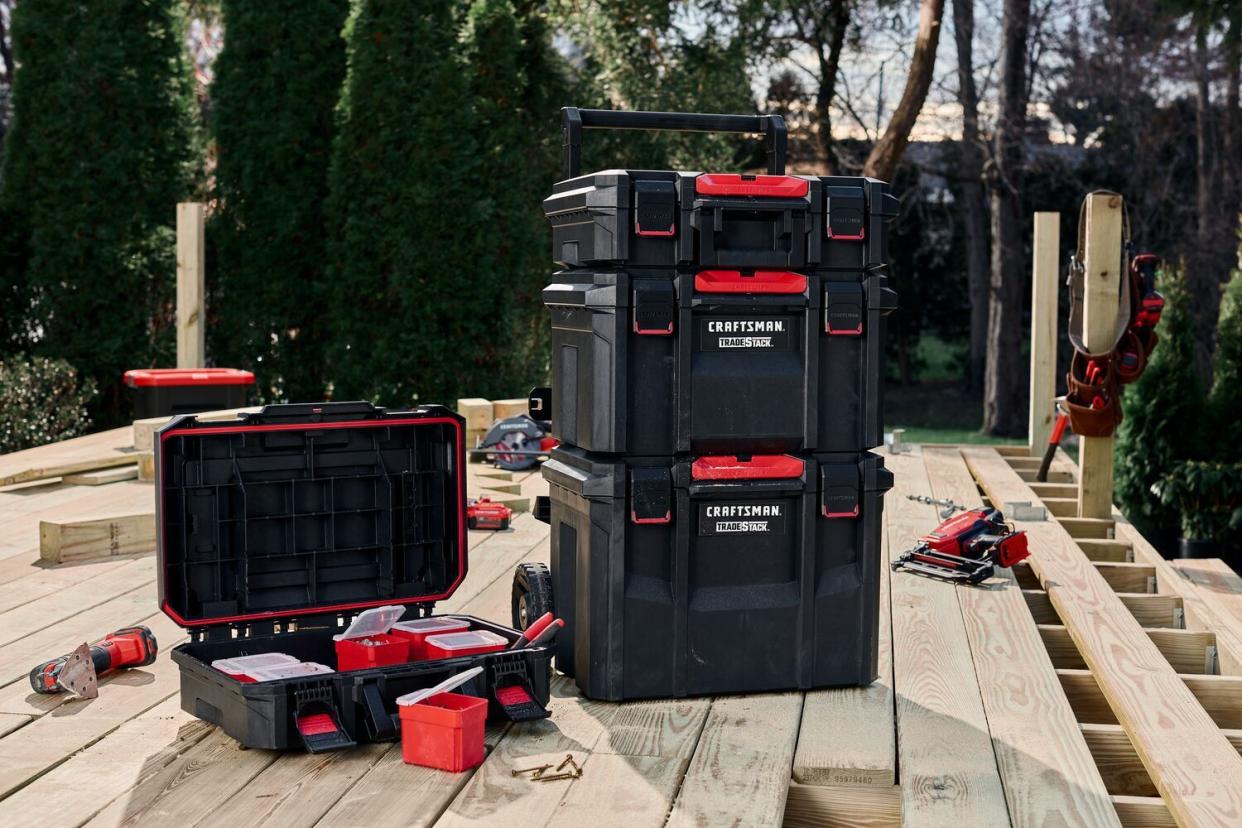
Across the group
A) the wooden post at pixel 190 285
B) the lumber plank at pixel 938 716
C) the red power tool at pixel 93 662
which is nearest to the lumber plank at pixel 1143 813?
the lumber plank at pixel 938 716

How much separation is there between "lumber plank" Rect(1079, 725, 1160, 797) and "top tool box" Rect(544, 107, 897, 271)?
1274mm

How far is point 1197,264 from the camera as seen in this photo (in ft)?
53.4

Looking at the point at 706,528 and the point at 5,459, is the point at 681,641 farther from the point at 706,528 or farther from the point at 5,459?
the point at 5,459

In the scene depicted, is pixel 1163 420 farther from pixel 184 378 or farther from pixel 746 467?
pixel 746 467

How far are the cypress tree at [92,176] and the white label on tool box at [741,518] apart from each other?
7.42 metres

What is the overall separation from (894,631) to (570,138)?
1.77 metres

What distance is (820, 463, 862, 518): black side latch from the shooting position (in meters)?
3.52

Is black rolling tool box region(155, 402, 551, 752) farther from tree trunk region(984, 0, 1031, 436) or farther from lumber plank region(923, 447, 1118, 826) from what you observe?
tree trunk region(984, 0, 1031, 436)

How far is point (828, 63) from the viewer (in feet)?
47.2

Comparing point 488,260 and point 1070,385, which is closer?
point 1070,385

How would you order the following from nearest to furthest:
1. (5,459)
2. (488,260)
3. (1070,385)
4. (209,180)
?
(1070,385)
(5,459)
(488,260)
(209,180)

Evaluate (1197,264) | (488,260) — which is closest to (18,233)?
(488,260)

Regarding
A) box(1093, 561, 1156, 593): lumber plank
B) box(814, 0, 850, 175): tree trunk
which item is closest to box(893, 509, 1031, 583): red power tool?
box(1093, 561, 1156, 593): lumber plank

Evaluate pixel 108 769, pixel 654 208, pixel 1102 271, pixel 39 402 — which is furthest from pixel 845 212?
pixel 39 402
